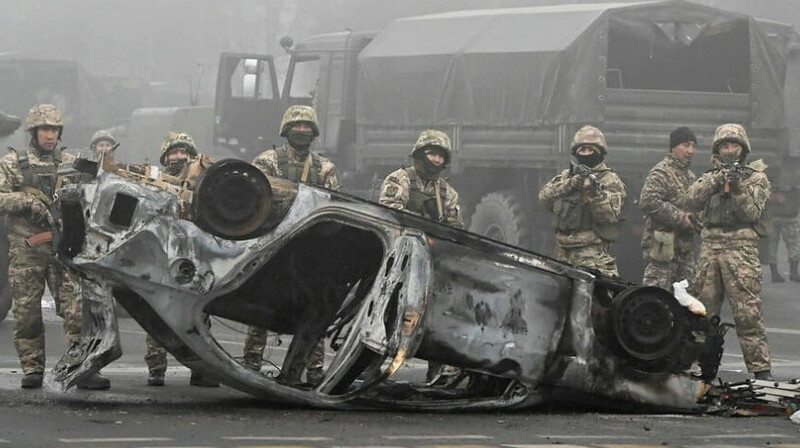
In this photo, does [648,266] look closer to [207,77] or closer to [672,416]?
[672,416]

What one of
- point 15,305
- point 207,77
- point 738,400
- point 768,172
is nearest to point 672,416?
point 738,400

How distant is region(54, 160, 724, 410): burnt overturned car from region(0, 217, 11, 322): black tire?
5.91 metres

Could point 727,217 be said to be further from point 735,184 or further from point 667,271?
point 667,271

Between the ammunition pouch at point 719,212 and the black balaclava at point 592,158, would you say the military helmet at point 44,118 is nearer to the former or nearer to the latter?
the black balaclava at point 592,158

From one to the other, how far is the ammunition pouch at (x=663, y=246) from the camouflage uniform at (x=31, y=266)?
5.00 metres

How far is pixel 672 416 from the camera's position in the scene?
1036 centimetres

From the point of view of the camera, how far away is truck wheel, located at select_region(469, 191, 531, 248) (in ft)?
69.4

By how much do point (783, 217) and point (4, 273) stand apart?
966 cm

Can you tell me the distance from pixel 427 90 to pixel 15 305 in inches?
443

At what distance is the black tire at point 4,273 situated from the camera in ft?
52.8

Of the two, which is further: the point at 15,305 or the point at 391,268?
the point at 15,305

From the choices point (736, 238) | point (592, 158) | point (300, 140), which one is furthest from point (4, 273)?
point (736, 238)

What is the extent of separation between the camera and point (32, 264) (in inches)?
459

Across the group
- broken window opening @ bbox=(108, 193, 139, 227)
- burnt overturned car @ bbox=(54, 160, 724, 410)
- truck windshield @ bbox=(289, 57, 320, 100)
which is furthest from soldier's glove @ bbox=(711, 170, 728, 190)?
truck windshield @ bbox=(289, 57, 320, 100)
